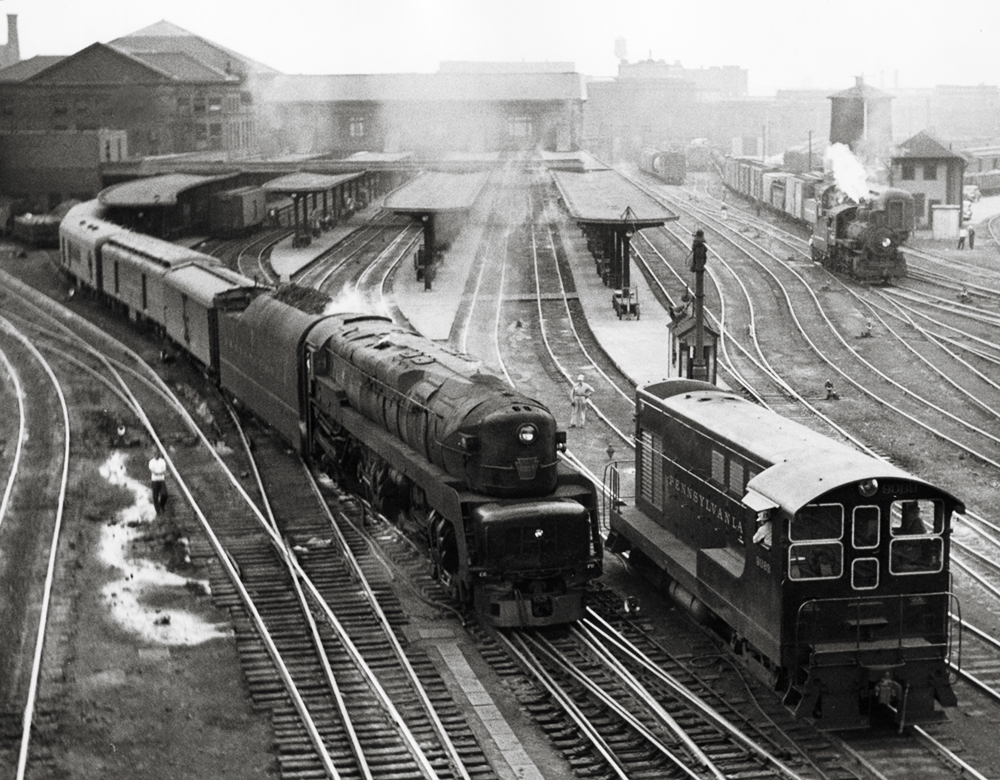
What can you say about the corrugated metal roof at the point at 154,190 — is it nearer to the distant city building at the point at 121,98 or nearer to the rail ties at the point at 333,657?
the distant city building at the point at 121,98

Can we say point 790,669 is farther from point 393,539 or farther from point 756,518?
point 393,539

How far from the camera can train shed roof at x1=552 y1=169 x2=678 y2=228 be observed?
4269cm

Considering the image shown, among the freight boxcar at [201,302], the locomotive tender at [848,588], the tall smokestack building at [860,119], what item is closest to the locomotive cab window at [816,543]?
the locomotive tender at [848,588]

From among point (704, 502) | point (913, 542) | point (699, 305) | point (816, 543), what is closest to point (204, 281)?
point (699, 305)

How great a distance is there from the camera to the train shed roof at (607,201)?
42.7 metres

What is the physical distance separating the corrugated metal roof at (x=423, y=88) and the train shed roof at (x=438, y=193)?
2397 cm

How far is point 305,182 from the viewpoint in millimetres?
60500

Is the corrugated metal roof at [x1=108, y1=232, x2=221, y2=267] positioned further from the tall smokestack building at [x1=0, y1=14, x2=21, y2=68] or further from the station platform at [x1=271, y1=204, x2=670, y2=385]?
the tall smokestack building at [x1=0, y1=14, x2=21, y2=68]

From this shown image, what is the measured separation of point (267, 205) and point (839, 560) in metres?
61.1

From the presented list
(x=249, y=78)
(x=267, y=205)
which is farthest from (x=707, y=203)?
(x=249, y=78)

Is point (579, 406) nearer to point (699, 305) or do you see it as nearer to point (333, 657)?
point (699, 305)

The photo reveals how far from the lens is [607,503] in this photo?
74.1ft

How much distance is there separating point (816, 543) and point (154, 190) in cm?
4902

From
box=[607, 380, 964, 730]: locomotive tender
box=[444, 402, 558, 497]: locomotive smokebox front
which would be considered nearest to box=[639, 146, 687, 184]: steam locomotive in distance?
box=[444, 402, 558, 497]: locomotive smokebox front
